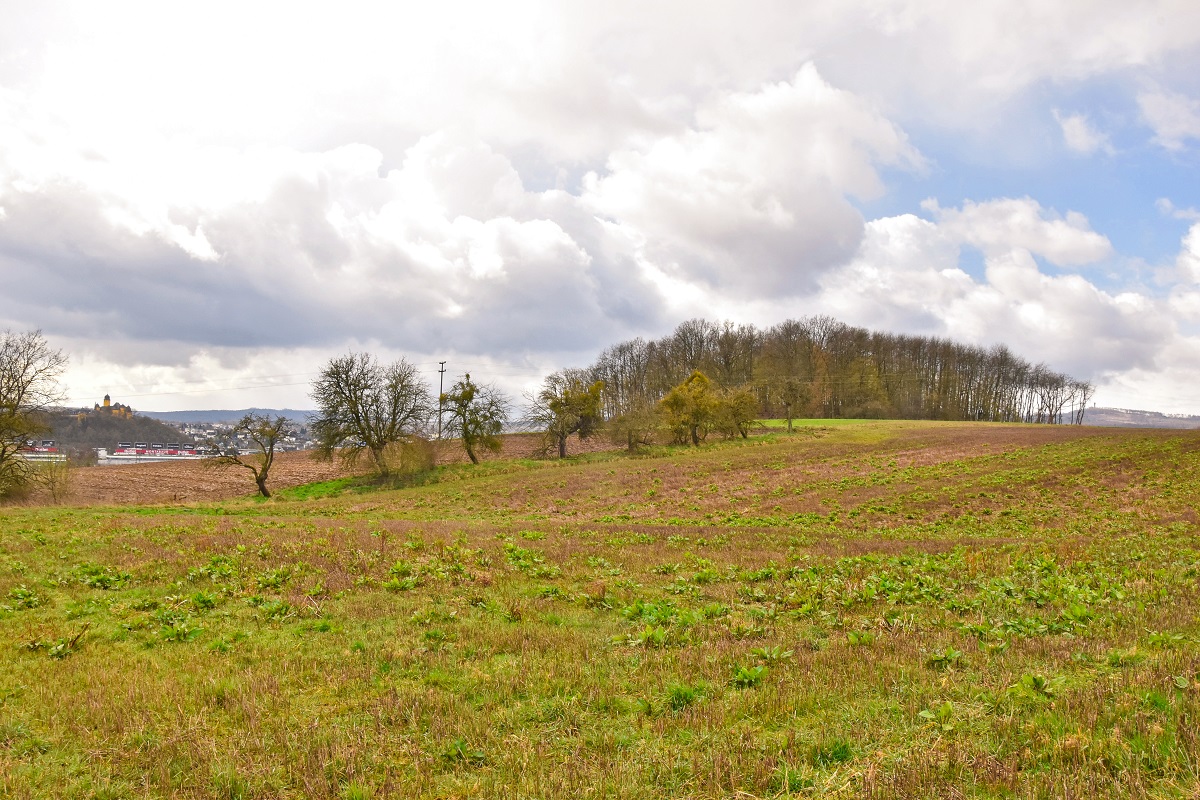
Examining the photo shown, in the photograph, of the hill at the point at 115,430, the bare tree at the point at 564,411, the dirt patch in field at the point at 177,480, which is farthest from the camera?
the hill at the point at 115,430

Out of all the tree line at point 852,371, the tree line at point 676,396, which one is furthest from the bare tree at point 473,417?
the tree line at point 852,371

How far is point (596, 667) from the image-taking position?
7.87 m

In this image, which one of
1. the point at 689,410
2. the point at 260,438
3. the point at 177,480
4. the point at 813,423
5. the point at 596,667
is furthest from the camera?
the point at 813,423

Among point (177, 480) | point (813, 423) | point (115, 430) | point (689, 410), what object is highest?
point (689, 410)

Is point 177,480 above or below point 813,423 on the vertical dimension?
below

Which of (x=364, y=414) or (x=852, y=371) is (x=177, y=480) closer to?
(x=364, y=414)

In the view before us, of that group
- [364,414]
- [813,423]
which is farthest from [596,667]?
[813,423]

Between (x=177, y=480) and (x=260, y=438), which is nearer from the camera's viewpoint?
(x=260, y=438)

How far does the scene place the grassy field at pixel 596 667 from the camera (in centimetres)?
528

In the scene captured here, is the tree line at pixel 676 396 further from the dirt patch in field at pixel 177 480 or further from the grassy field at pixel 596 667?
the grassy field at pixel 596 667

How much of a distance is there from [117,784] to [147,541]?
51.8 feet

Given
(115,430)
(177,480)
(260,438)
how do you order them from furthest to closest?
1. (115,430)
2. (177,480)
3. (260,438)

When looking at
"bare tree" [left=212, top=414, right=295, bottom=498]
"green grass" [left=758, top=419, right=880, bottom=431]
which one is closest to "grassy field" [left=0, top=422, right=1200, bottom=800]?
"bare tree" [left=212, top=414, right=295, bottom=498]

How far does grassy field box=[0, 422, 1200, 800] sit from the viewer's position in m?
5.28
